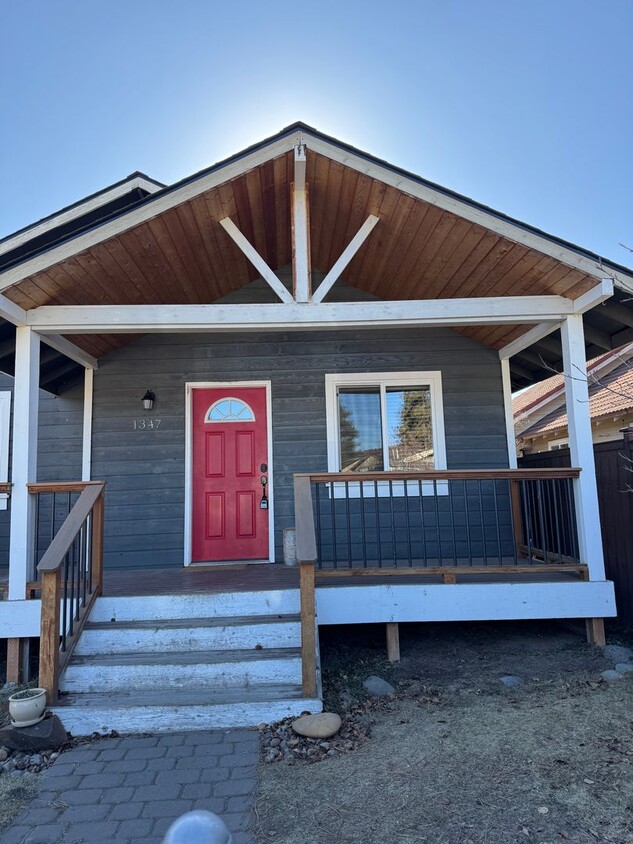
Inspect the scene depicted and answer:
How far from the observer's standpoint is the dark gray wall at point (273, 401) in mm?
6074

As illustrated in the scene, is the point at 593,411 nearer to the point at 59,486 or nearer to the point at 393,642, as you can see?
Answer: the point at 393,642

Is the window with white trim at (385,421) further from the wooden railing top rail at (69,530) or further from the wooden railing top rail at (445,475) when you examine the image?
the wooden railing top rail at (69,530)

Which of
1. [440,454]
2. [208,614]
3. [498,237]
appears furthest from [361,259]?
[208,614]

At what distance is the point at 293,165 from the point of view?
473 centimetres

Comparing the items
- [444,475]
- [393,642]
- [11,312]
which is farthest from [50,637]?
[444,475]

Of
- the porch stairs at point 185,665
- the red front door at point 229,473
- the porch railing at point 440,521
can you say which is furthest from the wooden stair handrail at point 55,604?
the porch railing at point 440,521

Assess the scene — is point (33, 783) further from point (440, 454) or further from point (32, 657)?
point (440, 454)

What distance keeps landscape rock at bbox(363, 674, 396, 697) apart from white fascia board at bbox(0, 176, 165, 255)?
5.25 meters

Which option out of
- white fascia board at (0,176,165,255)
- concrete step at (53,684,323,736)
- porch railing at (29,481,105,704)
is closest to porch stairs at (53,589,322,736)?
concrete step at (53,684,323,736)

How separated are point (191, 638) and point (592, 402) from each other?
986cm

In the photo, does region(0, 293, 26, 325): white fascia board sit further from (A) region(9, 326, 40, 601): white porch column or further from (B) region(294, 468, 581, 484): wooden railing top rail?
(B) region(294, 468, 581, 484): wooden railing top rail

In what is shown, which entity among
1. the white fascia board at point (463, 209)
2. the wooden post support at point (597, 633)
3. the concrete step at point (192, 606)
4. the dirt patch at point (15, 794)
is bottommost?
the dirt patch at point (15, 794)

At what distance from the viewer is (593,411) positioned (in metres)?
10.7

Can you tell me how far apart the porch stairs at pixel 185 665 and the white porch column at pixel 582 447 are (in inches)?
97.2
